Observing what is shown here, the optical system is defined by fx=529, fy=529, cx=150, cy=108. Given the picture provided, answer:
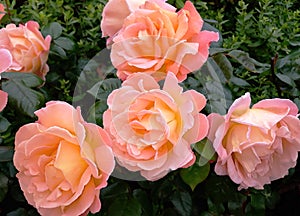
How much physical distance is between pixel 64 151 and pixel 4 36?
1.24 feet

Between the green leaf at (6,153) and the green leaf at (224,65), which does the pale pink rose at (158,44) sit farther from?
the green leaf at (6,153)

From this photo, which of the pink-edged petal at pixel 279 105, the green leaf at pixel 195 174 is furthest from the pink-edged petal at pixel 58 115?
the pink-edged petal at pixel 279 105

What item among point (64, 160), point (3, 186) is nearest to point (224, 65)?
point (64, 160)

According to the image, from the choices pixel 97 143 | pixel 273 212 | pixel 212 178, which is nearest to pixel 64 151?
pixel 97 143

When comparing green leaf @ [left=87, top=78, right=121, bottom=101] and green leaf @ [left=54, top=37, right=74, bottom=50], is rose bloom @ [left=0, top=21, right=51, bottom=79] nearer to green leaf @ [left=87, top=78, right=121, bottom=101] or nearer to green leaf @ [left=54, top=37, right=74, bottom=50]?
green leaf @ [left=54, top=37, right=74, bottom=50]

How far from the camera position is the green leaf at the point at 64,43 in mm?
1186

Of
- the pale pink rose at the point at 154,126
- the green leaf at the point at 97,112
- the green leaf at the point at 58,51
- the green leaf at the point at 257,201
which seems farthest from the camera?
the green leaf at the point at 58,51

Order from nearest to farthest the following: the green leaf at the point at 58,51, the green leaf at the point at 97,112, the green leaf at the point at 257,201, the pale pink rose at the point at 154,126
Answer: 1. the pale pink rose at the point at 154,126
2. the green leaf at the point at 97,112
3. the green leaf at the point at 257,201
4. the green leaf at the point at 58,51

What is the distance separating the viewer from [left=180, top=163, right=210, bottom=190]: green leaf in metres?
0.93

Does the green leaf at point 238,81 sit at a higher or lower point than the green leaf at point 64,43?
higher

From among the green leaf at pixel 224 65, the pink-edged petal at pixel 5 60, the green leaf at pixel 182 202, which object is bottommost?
the green leaf at pixel 182 202

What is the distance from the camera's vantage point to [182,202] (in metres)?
1.00

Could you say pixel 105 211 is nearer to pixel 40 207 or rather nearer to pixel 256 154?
pixel 40 207

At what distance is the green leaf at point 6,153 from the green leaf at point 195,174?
0.33 metres
